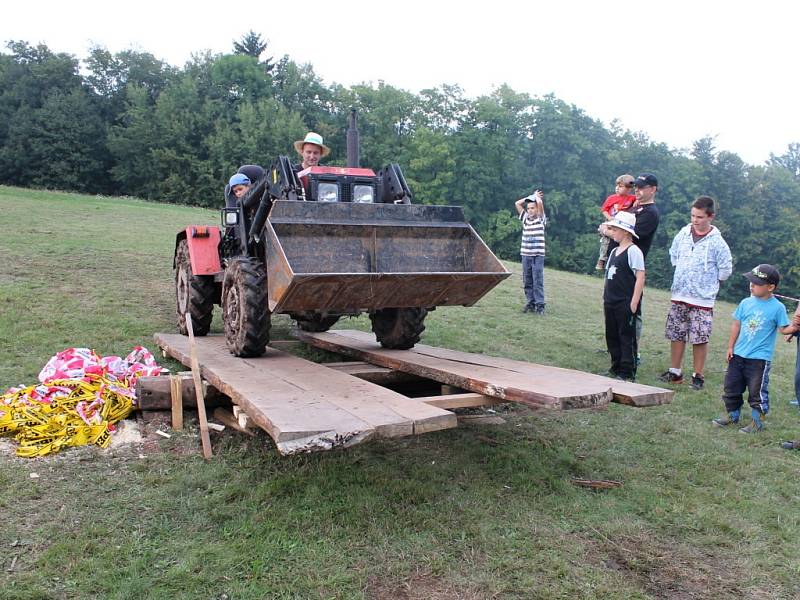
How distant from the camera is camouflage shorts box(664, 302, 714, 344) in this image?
259 inches

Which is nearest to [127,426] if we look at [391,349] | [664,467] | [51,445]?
[51,445]

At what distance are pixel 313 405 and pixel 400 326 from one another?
2.58m

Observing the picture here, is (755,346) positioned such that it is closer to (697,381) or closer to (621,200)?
(697,381)

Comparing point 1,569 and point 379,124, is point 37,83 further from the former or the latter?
point 1,569

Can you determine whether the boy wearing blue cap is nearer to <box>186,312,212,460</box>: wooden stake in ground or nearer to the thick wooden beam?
<box>186,312,212,460</box>: wooden stake in ground

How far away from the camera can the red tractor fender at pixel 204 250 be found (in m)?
7.10

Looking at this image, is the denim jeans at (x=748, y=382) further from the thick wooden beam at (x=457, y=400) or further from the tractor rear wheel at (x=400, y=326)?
the tractor rear wheel at (x=400, y=326)

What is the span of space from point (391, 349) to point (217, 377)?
2115 millimetres

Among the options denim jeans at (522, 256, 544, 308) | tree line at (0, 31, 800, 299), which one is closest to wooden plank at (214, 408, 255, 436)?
denim jeans at (522, 256, 544, 308)

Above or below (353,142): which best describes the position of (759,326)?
below

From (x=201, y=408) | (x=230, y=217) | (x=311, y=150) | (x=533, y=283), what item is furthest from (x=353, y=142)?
(x=533, y=283)

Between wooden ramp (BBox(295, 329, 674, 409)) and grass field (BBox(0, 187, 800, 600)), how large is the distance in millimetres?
550

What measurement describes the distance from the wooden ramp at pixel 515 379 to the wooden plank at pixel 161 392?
1.59 m

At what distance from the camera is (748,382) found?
5484 millimetres
